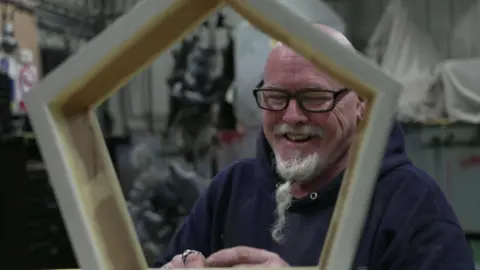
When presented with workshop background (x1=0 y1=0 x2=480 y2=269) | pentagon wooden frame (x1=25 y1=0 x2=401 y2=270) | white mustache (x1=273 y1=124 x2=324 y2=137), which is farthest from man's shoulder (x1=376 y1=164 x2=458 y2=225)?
workshop background (x1=0 y1=0 x2=480 y2=269)

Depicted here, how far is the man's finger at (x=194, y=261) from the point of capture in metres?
0.58

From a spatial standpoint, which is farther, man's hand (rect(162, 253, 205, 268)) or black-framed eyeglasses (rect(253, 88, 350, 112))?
black-framed eyeglasses (rect(253, 88, 350, 112))

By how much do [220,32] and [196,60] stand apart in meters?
0.50

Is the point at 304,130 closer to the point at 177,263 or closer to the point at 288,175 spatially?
the point at 288,175

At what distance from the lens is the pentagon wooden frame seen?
0.37 metres

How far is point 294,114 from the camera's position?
0.75m

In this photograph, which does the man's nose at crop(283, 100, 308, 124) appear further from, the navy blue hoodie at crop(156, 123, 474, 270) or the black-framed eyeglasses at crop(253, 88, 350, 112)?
the navy blue hoodie at crop(156, 123, 474, 270)

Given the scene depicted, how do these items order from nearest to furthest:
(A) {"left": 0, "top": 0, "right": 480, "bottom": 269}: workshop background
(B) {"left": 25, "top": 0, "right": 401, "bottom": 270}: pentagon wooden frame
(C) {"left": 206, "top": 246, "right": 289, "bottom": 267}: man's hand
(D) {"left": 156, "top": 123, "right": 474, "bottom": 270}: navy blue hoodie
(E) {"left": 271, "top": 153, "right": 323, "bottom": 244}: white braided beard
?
(B) {"left": 25, "top": 0, "right": 401, "bottom": 270}: pentagon wooden frame
(C) {"left": 206, "top": 246, "right": 289, "bottom": 267}: man's hand
(D) {"left": 156, "top": 123, "right": 474, "bottom": 270}: navy blue hoodie
(E) {"left": 271, "top": 153, "right": 323, "bottom": 244}: white braided beard
(A) {"left": 0, "top": 0, "right": 480, "bottom": 269}: workshop background

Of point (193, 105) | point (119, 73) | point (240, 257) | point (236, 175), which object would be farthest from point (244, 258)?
point (193, 105)

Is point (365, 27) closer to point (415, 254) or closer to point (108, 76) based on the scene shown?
point (415, 254)

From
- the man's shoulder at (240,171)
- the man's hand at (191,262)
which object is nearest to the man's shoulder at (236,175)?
the man's shoulder at (240,171)

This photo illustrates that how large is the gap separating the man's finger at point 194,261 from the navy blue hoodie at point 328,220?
156 millimetres

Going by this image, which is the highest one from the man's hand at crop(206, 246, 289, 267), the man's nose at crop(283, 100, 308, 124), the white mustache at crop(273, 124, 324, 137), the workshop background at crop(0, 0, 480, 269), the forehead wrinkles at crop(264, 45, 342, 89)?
the forehead wrinkles at crop(264, 45, 342, 89)

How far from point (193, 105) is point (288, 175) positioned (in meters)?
1.44
